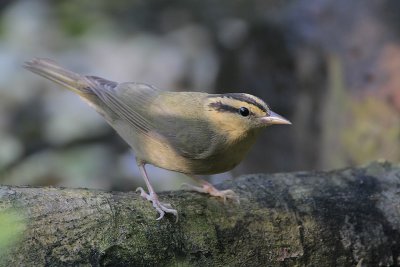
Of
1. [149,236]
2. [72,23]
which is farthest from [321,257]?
[72,23]

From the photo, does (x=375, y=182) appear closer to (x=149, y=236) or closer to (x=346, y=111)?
(x=149, y=236)

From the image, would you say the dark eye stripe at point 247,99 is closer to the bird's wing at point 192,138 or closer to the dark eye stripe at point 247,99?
the dark eye stripe at point 247,99

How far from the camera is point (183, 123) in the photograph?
4.89 m

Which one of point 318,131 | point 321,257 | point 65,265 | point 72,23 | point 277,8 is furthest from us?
point 72,23

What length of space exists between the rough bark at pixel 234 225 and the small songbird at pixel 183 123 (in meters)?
0.24

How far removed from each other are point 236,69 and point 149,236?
17.8 ft

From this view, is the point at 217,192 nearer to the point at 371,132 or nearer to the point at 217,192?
the point at 217,192

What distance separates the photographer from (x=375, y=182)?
4.64 meters

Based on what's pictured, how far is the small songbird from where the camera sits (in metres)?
4.64

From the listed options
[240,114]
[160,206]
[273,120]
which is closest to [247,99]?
[240,114]

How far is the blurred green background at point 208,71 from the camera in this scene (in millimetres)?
6988

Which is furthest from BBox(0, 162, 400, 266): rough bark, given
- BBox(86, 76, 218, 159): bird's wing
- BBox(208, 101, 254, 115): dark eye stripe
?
BBox(208, 101, 254, 115): dark eye stripe

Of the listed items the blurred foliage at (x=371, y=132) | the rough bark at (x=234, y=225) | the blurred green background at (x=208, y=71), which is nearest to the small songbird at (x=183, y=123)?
the rough bark at (x=234, y=225)

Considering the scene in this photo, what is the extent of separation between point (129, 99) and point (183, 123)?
524 mm
